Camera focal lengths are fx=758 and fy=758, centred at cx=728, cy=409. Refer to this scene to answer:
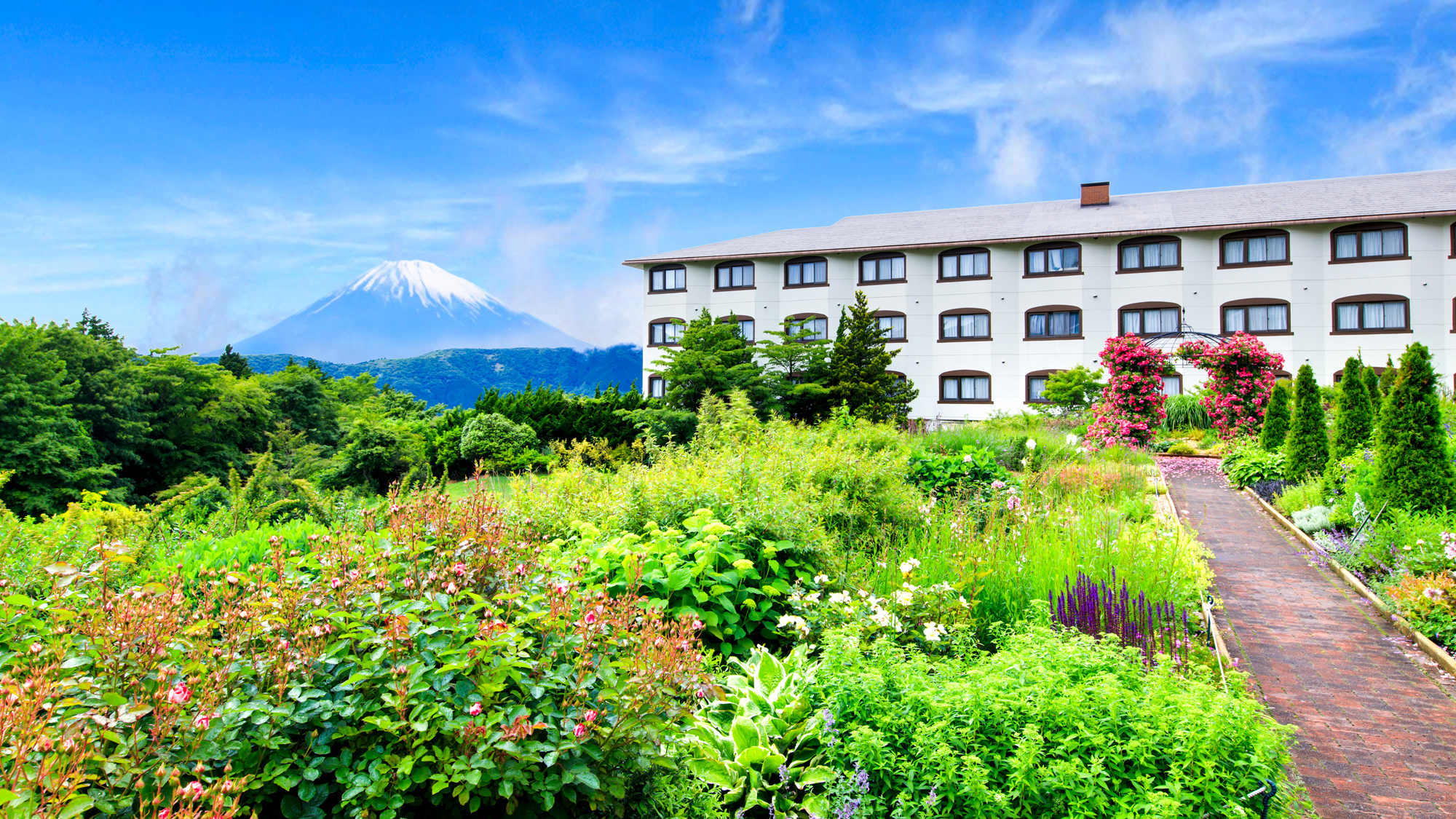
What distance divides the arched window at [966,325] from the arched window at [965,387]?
1.37m

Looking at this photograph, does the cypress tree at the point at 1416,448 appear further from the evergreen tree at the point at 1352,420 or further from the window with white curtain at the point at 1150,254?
the window with white curtain at the point at 1150,254

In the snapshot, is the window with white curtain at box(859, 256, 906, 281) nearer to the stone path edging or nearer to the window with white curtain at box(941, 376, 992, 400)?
the window with white curtain at box(941, 376, 992, 400)

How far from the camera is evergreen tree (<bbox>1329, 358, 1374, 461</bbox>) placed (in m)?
11.1

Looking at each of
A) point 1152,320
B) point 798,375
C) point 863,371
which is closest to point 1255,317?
point 1152,320

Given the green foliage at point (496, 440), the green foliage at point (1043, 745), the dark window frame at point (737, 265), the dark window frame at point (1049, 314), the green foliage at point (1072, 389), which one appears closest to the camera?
the green foliage at point (1043, 745)

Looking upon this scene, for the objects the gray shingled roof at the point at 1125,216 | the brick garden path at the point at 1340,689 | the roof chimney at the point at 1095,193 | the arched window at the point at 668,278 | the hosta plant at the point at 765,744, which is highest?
the roof chimney at the point at 1095,193

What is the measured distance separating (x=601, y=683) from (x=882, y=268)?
30.3m

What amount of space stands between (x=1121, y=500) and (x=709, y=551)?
270 inches

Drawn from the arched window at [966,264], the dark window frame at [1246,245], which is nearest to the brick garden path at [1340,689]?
the dark window frame at [1246,245]

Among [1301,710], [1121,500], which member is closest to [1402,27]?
[1121,500]

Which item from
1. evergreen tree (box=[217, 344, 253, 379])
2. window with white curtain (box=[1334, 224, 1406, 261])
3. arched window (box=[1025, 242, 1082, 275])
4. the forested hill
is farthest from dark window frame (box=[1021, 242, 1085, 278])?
the forested hill

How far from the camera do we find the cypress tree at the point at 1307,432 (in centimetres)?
1211

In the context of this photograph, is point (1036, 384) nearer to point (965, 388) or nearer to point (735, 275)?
point (965, 388)

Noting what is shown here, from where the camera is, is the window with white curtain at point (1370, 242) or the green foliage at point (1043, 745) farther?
the window with white curtain at point (1370, 242)
